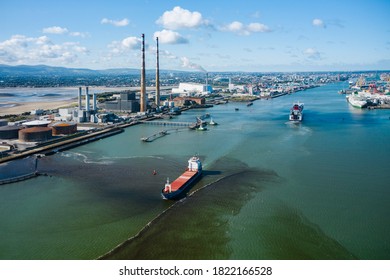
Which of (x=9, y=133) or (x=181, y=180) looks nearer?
(x=181, y=180)

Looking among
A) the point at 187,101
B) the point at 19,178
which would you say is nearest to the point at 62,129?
the point at 19,178

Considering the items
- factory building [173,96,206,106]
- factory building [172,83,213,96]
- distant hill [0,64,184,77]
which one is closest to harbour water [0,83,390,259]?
factory building [173,96,206,106]

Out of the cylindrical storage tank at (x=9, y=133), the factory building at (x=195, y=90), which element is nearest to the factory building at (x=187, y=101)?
the factory building at (x=195, y=90)

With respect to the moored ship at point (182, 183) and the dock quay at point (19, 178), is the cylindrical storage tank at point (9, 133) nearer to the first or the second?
the dock quay at point (19, 178)

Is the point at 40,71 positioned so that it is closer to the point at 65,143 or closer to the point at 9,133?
the point at 9,133

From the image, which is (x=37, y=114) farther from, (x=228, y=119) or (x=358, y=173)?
(x=358, y=173)

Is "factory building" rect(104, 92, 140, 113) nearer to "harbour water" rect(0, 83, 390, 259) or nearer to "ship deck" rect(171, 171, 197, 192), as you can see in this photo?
"harbour water" rect(0, 83, 390, 259)

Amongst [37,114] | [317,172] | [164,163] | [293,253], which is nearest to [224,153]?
[164,163]
